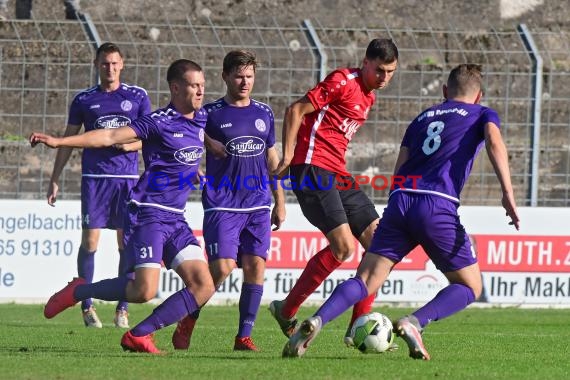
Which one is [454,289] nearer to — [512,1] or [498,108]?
Result: [498,108]

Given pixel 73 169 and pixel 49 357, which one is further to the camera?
pixel 73 169

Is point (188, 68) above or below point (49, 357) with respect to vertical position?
above

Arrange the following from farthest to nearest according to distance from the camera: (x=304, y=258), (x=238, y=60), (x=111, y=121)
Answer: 1. (x=304, y=258)
2. (x=111, y=121)
3. (x=238, y=60)

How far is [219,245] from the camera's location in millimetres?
9727

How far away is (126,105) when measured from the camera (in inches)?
482

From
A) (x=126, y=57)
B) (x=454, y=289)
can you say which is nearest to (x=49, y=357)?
(x=454, y=289)

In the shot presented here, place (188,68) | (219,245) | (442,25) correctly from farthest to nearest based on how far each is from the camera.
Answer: (442,25) → (219,245) → (188,68)

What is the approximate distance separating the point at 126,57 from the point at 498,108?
5.08 metres

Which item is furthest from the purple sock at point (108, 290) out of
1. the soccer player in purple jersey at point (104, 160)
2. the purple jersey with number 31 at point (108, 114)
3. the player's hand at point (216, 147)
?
the purple jersey with number 31 at point (108, 114)

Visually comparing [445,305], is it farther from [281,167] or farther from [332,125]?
[332,125]

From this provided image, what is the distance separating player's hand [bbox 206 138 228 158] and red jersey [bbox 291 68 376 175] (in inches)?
25.7

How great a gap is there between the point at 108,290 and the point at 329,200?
186 centimetres

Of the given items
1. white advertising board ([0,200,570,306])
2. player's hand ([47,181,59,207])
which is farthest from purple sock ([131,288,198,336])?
white advertising board ([0,200,570,306])

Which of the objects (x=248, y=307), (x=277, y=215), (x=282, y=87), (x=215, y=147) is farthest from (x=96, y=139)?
(x=282, y=87)
